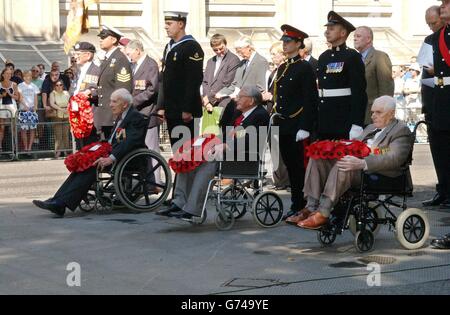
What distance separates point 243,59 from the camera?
1484cm

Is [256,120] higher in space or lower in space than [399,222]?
higher

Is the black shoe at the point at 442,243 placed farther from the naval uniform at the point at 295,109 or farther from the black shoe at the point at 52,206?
the black shoe at the point at 52,206

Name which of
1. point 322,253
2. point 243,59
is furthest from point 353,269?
point 243,59

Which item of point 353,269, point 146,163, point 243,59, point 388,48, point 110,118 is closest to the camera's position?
point 353,269

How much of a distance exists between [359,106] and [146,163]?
2670 millimetres

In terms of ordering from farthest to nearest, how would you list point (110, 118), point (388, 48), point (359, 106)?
1. point (388, 48)
2. point (110, 118)
3. point (359, 106)

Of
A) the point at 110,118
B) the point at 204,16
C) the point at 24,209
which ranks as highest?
the point at 204,16

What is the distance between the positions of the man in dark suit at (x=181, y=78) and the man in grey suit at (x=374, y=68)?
1.79m

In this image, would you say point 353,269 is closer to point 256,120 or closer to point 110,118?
point 256,120

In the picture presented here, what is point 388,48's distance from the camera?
32.5m

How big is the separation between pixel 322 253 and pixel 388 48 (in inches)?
941

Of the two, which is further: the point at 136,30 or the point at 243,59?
the point at 136,30

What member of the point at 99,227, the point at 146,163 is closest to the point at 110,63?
the point at 146,163

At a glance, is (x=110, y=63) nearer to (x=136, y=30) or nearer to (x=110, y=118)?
(x=110, y=118)
